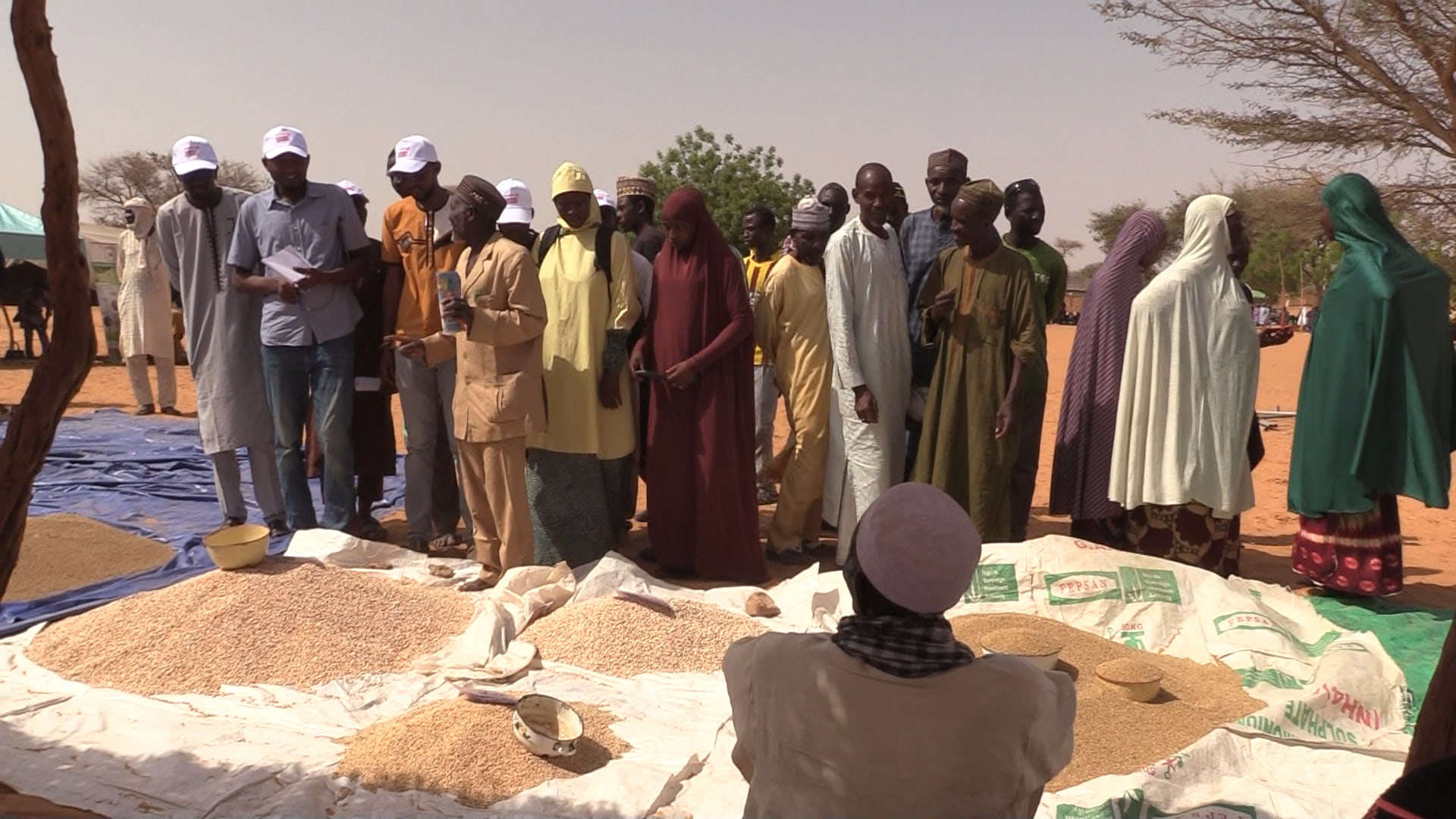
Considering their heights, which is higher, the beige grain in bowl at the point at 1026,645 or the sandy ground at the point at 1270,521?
the beige grain in bowl at the point at 1026,645

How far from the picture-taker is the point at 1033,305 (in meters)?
5.16

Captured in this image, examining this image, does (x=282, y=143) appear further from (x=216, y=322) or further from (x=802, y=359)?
(x=802, y=359)

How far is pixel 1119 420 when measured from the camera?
5.26 metres

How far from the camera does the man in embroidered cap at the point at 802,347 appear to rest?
18.9ft

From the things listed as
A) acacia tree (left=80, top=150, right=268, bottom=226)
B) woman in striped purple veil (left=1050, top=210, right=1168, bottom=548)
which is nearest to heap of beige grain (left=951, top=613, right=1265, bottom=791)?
woman in striped purple veil (left=1050, top=210, right=1168, bottom=548)

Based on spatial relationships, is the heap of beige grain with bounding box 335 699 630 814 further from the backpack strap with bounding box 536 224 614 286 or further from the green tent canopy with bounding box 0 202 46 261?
the green tent canopy with bounding box 0 202 46 261

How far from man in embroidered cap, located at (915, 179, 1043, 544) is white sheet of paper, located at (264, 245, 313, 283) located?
311cm

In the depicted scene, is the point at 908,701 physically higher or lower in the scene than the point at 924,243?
lower

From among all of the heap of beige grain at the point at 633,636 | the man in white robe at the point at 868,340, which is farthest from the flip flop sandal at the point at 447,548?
the man in white robe at the point at 868,340

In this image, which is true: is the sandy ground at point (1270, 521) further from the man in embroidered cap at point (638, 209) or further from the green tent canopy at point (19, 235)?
the green tent canopy at point (19, 235)

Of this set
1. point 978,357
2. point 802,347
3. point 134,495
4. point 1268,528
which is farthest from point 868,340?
point 134,495

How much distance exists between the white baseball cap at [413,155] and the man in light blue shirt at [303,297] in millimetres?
394

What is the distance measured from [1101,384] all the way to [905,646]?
424 cm

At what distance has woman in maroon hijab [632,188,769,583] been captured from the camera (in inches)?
209
